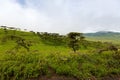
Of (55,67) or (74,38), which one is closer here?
(55,67)

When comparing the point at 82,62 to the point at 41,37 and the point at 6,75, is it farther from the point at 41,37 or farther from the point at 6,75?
the point at 41,37

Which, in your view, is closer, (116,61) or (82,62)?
(82,62)

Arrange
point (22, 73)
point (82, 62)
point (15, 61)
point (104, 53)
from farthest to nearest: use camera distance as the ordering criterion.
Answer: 1. point (104, 53)
2. point (82, 62)
3. point (15, 61)
4. point (22, 73)

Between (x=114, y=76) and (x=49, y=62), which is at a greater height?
(x=49, y=62)

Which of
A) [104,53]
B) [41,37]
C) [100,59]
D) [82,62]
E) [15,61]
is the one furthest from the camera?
[41,37]

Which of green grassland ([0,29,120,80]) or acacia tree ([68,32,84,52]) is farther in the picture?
acacia tree ([68,32,84,52])

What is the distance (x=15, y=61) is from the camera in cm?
1376

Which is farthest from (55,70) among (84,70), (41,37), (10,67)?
(41,37)

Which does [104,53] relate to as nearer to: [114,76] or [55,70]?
[114,76]

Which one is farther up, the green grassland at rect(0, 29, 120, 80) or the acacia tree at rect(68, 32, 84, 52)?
the green grassland at rect(0, 29, 120, 80)

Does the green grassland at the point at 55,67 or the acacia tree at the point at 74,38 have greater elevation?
the green grassland at the point at 55,67

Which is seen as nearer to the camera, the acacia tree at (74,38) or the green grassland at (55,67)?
the green grassland at (55,67)

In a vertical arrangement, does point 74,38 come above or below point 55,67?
below

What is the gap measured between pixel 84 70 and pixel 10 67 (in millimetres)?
4516
